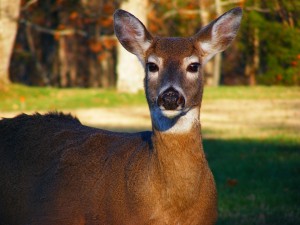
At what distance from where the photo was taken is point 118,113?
23.7 meters

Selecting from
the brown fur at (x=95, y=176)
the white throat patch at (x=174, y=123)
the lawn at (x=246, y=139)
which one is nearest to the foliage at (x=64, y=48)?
the lawn at (x=246, y=139)

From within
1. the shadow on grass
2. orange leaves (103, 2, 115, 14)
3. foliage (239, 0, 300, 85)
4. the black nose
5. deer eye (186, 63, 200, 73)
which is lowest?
orange leaves (103, 2, 115, 14)

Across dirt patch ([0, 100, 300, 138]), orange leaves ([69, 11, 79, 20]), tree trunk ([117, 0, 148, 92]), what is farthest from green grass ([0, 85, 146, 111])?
orange leaves ([69, 11, 79, 20])

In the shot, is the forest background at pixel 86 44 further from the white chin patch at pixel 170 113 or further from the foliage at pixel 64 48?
the white chin patch at pixel 170 113

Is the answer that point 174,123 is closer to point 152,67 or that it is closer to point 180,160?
point 180,160

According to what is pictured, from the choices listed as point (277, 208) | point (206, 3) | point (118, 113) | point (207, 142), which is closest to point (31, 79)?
point (206, 3)

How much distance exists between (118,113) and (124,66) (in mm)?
8397

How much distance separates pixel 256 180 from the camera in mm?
11852

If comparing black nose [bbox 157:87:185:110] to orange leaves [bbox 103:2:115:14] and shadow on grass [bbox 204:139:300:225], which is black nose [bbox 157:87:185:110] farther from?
orange leaves [bbox 103:2:115:14]

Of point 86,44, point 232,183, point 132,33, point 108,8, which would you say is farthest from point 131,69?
point 86,44

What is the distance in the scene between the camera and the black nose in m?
6.08

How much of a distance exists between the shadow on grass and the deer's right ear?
9.61 ft

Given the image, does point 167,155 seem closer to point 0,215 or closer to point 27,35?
point 0,215

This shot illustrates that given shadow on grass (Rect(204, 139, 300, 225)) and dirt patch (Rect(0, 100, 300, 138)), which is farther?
dirt patch (Rect(0, 100, 300, 138))
